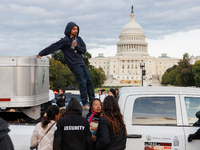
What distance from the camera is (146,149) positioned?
17.5ft

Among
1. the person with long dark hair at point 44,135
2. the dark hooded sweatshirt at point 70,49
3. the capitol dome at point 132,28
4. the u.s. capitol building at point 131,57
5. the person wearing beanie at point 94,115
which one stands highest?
the capitol dome at point 132,28

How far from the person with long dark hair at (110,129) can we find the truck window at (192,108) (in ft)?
4.29

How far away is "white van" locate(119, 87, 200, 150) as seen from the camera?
17.3 feet

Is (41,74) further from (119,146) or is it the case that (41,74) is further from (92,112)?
(119,146)

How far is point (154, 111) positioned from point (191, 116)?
652 mm

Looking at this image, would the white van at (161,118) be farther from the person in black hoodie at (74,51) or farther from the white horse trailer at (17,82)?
the white horse trailer at (17,82)

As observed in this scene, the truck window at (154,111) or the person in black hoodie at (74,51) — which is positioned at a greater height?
the person in black hoodie at (74,51)

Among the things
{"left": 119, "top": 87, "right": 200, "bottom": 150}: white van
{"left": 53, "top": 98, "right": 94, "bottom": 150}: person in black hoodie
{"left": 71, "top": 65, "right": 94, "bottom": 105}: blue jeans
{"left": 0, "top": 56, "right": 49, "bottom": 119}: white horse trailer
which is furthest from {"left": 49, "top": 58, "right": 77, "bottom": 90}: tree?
{"left": 53, "top": 98, "right": 94, "bottom": 150}: person in black hoodie

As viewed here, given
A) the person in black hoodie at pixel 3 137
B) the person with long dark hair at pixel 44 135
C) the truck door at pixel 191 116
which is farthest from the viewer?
the truck door at pixel 191 116

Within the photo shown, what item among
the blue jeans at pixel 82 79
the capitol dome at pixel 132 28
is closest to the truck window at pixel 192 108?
the blue jeans at pixel 82 79

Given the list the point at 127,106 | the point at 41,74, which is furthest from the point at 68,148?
the point at 41,74

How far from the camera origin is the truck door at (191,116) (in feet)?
17.2

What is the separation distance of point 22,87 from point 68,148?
7.74 feet

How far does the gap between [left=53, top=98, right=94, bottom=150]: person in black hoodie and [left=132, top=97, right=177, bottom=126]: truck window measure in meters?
1.08
